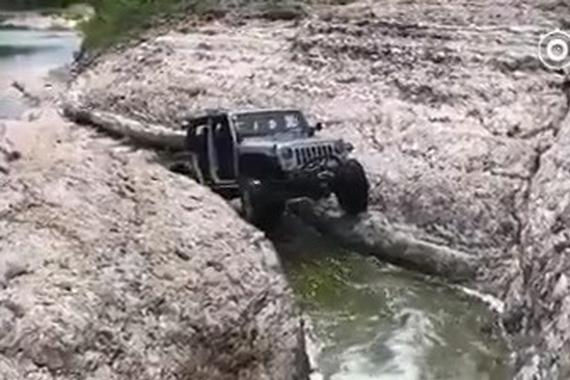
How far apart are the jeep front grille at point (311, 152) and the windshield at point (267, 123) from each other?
862mm

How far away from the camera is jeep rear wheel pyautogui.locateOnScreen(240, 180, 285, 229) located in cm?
1592

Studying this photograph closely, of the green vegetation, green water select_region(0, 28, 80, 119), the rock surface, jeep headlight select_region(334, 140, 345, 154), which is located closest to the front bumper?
jeep headlight select_region(334, 140, 345, 154)

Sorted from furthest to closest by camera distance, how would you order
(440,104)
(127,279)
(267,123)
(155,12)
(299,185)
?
(155,12) → (440,104) → (267,123) → (299,185) → (127,279)

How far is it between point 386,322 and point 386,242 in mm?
2937

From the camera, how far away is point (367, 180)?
1691 cm

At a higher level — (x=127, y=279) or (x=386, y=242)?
(x=127, y=279)

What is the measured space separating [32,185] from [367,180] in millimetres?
8355

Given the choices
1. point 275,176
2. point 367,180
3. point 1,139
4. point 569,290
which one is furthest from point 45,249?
point 367,180

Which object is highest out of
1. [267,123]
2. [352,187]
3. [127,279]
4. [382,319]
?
[127,279]

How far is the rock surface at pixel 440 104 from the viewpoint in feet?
40.3

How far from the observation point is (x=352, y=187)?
647 inches

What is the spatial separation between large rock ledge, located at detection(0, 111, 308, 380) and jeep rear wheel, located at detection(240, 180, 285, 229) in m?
5.37

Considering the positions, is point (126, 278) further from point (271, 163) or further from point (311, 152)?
point (311, 152)

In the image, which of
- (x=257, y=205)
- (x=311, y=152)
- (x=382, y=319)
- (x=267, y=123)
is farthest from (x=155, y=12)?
(x=382, y=319)
